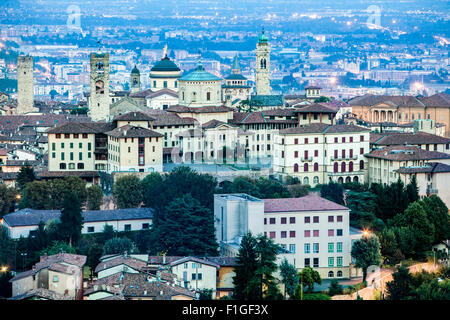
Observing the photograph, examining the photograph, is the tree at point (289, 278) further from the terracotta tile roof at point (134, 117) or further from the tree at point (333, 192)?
the terracotta tile roof at point (134, 117)

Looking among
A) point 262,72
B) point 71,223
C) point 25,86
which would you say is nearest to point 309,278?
point 71,223

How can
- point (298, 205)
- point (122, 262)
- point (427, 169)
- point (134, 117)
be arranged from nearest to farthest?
point (122, 262), point (298, 205), point (427, 169), point (134, 117)

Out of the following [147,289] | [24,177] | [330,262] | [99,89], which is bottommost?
[330,262]

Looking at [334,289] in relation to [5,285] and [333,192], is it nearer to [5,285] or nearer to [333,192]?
[5,285]

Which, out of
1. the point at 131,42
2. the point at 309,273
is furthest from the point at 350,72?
the point at 309,273

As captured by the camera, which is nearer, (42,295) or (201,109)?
(42,295)

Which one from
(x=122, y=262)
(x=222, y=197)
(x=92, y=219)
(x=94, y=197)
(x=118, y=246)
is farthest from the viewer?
(x=94, y=197)
